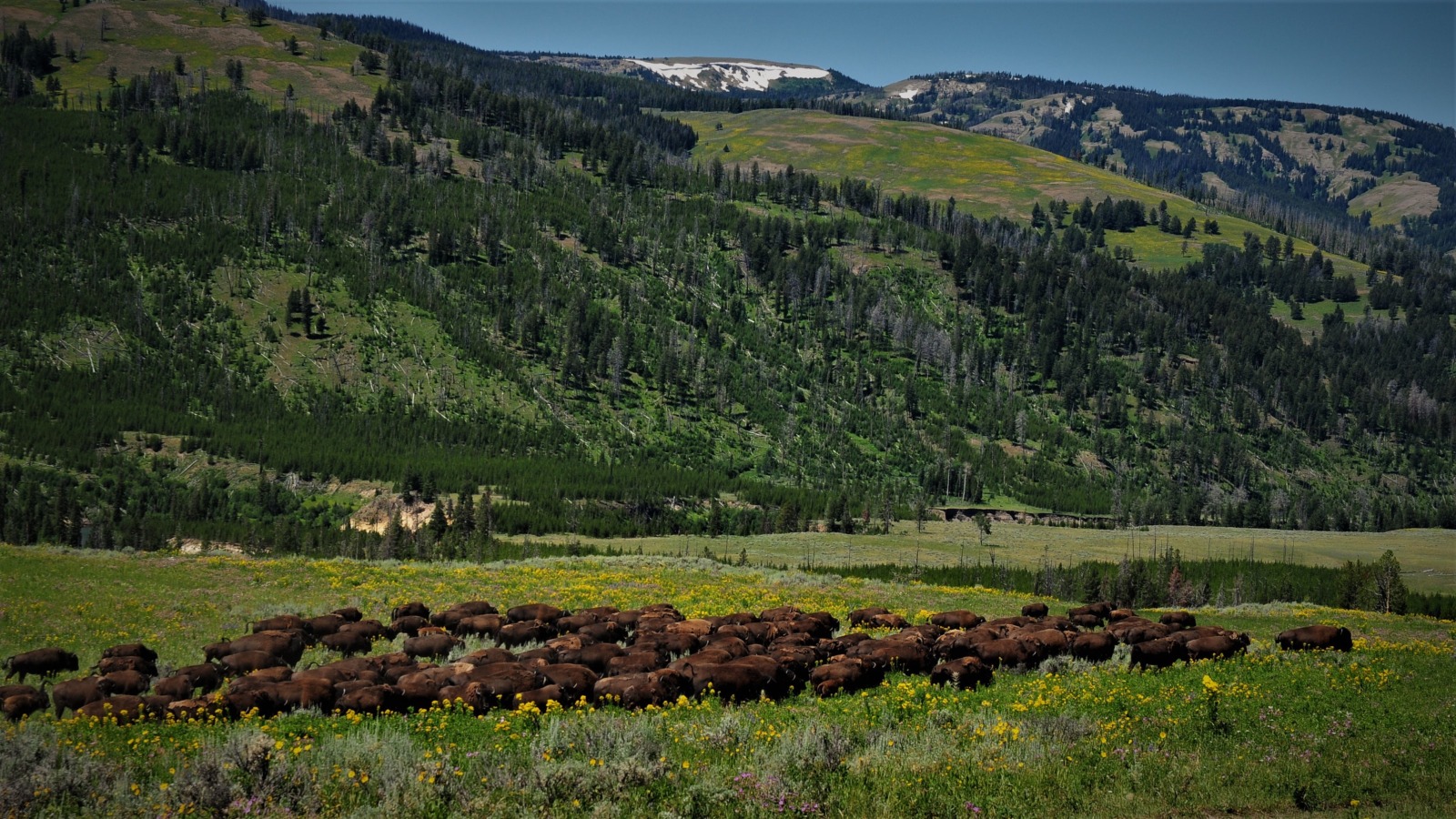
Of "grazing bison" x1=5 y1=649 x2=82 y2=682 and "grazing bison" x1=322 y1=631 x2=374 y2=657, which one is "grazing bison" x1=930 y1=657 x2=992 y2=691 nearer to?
"grazing bison" x1=322 y1=631 x2=374 y2=657

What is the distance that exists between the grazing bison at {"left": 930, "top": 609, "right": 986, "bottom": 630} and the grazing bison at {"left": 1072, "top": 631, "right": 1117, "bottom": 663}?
3847 mm

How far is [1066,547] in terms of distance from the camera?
12825cm

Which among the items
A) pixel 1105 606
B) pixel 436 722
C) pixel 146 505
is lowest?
pixel 146 505

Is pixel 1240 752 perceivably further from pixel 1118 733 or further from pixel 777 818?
pixel 777 818

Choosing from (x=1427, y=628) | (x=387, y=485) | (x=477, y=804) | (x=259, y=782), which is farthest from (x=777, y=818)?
(x=387, y=485)

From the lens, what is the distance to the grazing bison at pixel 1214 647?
26703 mm

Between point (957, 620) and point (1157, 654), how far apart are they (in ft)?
23.1

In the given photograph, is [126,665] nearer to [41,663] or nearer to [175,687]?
[175,687]

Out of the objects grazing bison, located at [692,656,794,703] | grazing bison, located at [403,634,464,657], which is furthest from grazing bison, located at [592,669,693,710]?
grazing bison, located at [403,634,464,657]

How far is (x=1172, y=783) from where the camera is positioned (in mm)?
15547

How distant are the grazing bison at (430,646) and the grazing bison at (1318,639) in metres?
25.2

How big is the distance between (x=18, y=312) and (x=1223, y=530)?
21054 centimetres

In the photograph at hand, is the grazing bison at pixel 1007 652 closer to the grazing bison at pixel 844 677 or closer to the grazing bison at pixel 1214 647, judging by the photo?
the grazing bison at pixel 844 677

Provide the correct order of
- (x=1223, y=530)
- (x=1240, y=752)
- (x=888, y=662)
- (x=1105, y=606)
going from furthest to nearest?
(x=1223, y=530), (x=1105, y=606), (x=888, y=662), (x=1240, y=752)
